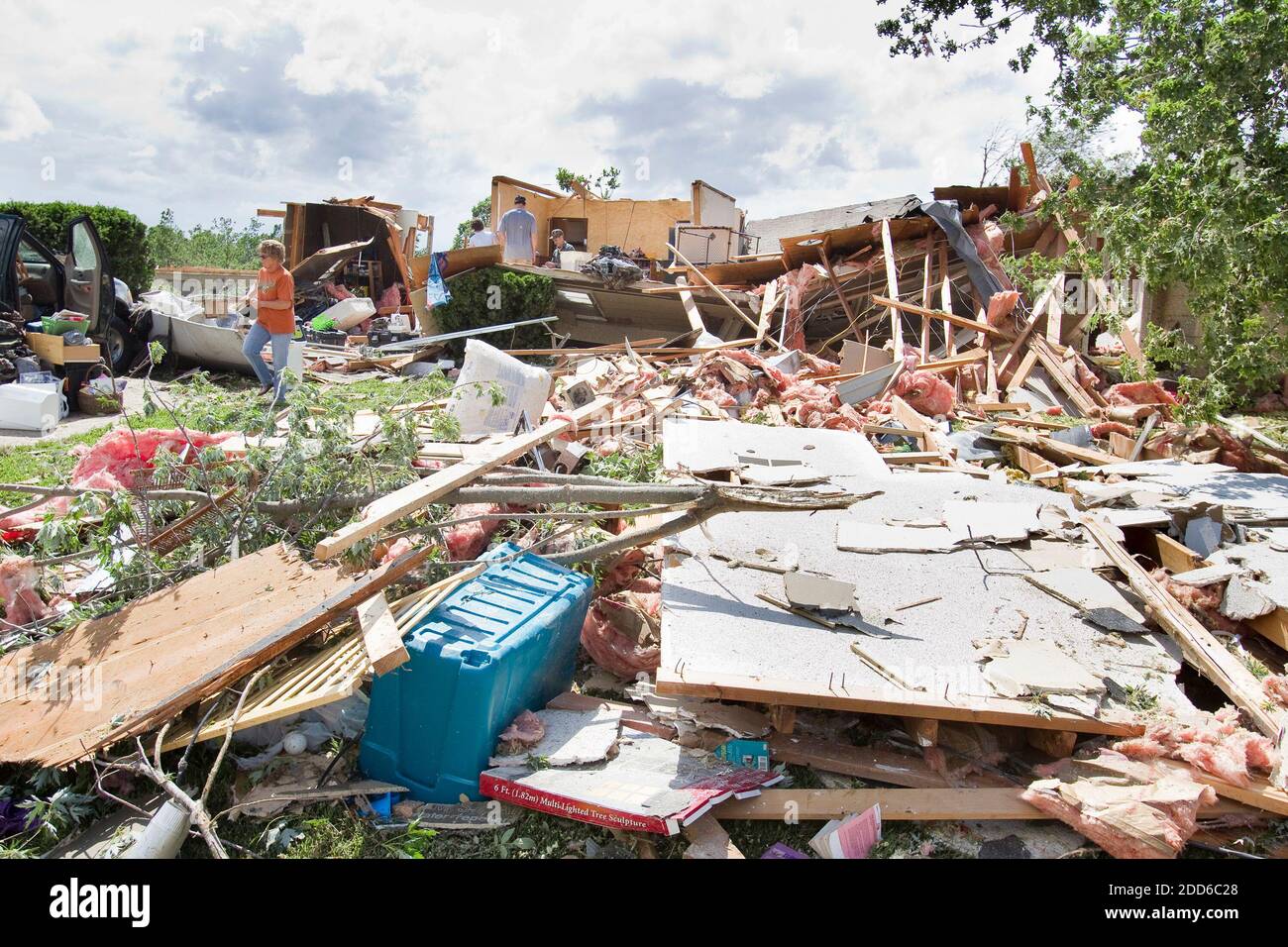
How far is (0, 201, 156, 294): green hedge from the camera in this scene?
45.4 ft

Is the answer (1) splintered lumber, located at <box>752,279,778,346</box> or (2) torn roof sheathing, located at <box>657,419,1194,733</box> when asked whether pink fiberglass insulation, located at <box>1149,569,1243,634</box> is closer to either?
(2) torn roof sheathing, located at <box>657,419,1194,733</box>

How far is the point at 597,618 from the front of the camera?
4.04 m

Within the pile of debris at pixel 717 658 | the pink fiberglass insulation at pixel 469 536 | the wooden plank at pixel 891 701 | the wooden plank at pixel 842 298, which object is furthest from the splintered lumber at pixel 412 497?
the wooden plank at pixel 842 298

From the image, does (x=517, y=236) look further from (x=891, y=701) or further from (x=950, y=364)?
(x=891, y=701)

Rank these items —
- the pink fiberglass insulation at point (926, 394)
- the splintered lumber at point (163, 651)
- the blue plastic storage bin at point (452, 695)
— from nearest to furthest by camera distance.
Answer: the splintered lumber at point (163, 651) < the blue plastic storage bin at point (452, 695) < the pink fiberglass insulation at point (926, 394)

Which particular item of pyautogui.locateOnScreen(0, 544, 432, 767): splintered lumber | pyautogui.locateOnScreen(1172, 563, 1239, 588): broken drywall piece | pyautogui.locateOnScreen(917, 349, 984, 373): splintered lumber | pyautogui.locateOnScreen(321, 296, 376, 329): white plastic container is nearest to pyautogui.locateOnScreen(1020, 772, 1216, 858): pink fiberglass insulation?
pyautogui.locateOnScreen(1172, 563, 1239, 588): broken drywall piece

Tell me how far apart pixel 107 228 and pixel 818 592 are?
580 inches

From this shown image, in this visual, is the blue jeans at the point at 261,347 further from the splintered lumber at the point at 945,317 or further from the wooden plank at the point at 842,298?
the wooden plank at the point at 842,298

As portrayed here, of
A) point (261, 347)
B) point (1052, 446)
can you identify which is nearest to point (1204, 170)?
point (1052, 446)

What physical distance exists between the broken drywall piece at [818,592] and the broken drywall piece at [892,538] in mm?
622

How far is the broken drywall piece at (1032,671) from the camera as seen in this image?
10.3 feet

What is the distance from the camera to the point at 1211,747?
9.82ft
